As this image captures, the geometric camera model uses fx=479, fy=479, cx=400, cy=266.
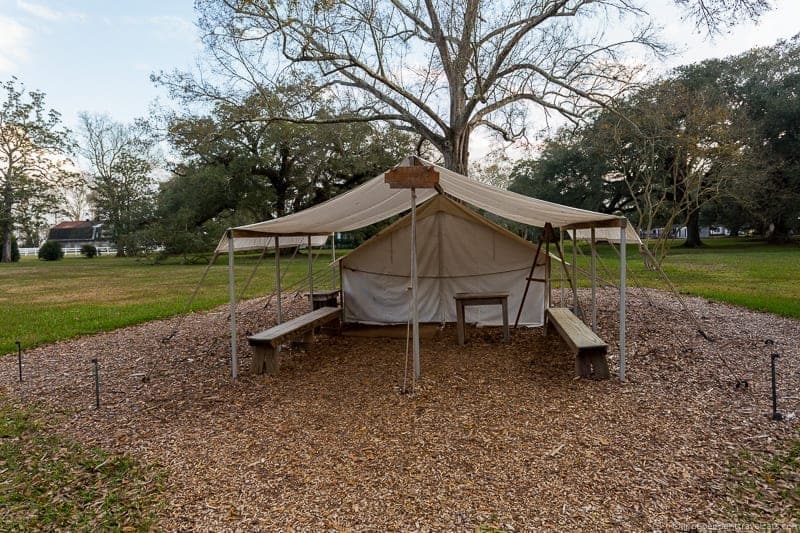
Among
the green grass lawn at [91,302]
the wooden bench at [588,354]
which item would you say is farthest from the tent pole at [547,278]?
the green grass lawn at [91,302]

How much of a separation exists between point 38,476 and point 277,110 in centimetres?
851

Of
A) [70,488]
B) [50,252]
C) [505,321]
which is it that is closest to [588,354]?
[505,321]

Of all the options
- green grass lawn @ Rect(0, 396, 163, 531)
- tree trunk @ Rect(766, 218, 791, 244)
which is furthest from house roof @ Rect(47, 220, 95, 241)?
tree trunk @ Rect(766, 218, 791, 244)

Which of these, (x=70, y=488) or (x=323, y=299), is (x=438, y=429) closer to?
(x=70, y=488)

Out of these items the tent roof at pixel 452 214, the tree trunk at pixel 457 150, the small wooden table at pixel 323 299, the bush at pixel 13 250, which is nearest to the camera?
the tent roof at pixel 452 214

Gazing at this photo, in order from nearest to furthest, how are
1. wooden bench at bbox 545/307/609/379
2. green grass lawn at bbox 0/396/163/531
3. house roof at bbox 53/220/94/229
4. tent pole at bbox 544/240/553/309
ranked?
1. green grass lawn at bbox 0/396/163/531
2. wooden bench at bbox 545/307/609/379
3. tent pole at bbox 544/240/553/309
4. house roof at bbox 53/220/94/229

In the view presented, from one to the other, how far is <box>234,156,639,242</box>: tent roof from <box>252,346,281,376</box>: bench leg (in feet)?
3.79

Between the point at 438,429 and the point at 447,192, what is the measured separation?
2.57 metres

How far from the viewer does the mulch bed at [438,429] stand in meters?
2.42

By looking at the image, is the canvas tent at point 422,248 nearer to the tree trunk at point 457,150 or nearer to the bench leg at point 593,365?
the bench leg at point 593,365

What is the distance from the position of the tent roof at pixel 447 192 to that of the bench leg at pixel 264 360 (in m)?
1.16

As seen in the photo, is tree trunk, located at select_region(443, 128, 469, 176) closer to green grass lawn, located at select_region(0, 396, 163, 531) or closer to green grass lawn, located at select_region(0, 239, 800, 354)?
green grass lawn, located at select_region(0, 239, 800, 354)

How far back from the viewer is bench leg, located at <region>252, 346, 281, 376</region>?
4750 millimetres

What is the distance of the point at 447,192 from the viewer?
5031 millimetres
